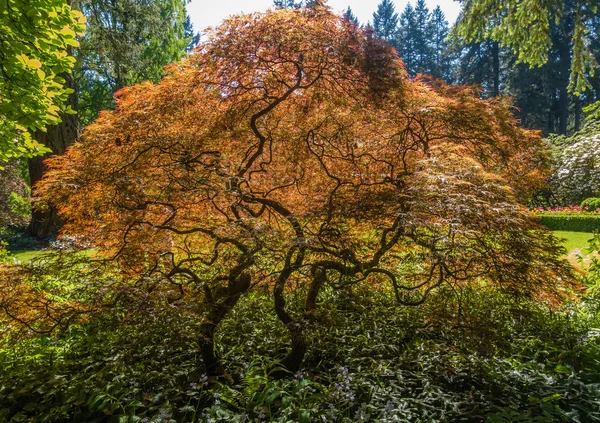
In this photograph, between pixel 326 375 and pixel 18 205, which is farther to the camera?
pixel 18 205

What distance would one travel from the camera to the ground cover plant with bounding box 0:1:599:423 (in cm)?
260

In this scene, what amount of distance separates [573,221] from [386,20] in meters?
39.5

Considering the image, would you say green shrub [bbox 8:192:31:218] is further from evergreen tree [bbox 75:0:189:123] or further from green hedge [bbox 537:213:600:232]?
green hedge [bbox 537:213:600:232]

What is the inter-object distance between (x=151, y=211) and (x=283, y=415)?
73.9 inches

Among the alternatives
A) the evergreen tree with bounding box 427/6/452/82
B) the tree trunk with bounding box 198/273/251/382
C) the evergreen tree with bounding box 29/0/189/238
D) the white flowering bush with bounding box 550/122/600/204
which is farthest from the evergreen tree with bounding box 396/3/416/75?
the tree trunk with bounding box 198/273/251/382

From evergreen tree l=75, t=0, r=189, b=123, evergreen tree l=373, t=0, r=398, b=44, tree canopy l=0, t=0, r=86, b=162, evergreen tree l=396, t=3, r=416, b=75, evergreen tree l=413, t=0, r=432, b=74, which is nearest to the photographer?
tree canopy l=0, t=0, r=86, b=162

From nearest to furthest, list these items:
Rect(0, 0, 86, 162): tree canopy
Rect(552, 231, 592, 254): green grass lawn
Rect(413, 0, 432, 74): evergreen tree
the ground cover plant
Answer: the ground cover plant → Rect(0, 0, 86, 162): tree canopy → Rect(552, 231, 592, 254): green grass lawn → Rect(413, 0, 432, 74): evergreen tree

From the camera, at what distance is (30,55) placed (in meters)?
4.36

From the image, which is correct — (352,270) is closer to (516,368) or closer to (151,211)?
(516,368)

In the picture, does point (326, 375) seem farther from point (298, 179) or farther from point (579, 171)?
point (579, 171)

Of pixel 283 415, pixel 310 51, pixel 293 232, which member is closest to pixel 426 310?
pixel 293 232

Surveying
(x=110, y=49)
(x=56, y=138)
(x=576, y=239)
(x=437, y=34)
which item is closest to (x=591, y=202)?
(x=576, y=239)

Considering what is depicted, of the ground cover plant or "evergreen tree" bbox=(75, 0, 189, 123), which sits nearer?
the ground cover plant

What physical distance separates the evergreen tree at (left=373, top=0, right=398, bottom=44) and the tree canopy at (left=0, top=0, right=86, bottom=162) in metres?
43.6
